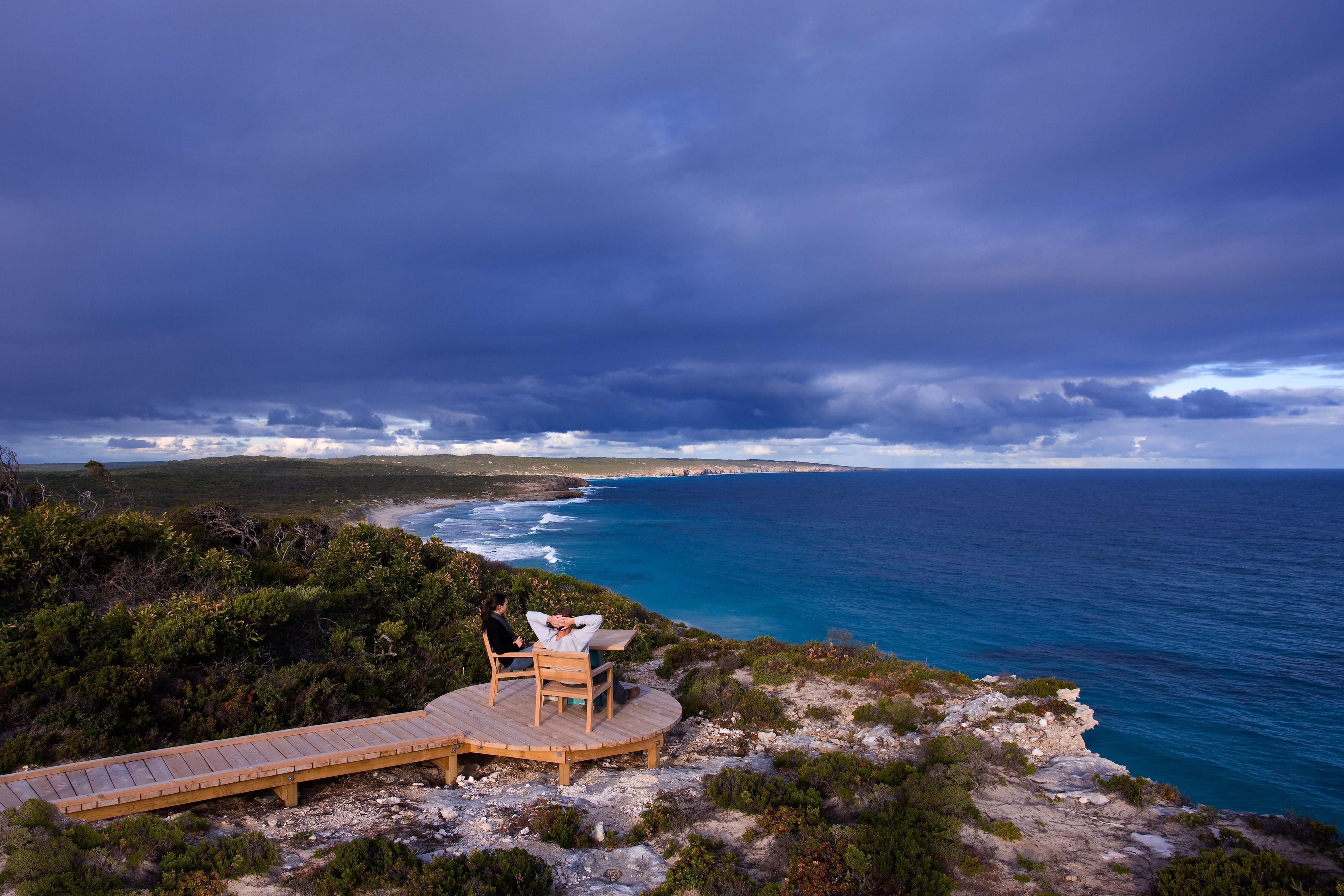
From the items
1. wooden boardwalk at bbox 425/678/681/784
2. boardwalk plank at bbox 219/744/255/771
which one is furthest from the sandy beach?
boardwalk plank at bbox 219/744/255/771

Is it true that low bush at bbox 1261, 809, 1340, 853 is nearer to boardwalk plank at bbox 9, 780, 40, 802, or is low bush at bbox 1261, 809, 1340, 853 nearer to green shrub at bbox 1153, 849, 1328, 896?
green shrub at bbox 1153, 849, 1328, 896

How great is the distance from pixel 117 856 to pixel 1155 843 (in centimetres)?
839

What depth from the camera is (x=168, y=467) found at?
85562 millimetres

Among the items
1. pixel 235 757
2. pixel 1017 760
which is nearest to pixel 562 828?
pixel 235 757

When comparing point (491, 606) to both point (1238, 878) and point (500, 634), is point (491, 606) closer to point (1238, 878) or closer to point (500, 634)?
point (500, 634)

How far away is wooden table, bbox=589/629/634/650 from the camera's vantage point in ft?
23.5

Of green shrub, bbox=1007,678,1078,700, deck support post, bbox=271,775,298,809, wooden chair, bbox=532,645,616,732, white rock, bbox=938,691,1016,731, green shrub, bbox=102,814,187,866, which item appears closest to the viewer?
green shrub, bbox=102,814,187,866

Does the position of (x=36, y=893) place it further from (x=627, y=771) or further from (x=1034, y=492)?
(x=1034, y=492)

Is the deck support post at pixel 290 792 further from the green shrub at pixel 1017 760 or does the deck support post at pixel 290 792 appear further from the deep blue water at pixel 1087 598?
the deep blue water at pixel 1087 598

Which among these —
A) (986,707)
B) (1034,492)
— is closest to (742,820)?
(986,707)

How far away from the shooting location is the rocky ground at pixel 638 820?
4.97 meters

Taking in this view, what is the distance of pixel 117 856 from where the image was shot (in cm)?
443

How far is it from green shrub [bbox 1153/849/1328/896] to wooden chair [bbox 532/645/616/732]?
4.95 metres

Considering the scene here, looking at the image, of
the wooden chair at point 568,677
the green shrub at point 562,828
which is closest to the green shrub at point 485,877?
the green shrub at point 562,828
